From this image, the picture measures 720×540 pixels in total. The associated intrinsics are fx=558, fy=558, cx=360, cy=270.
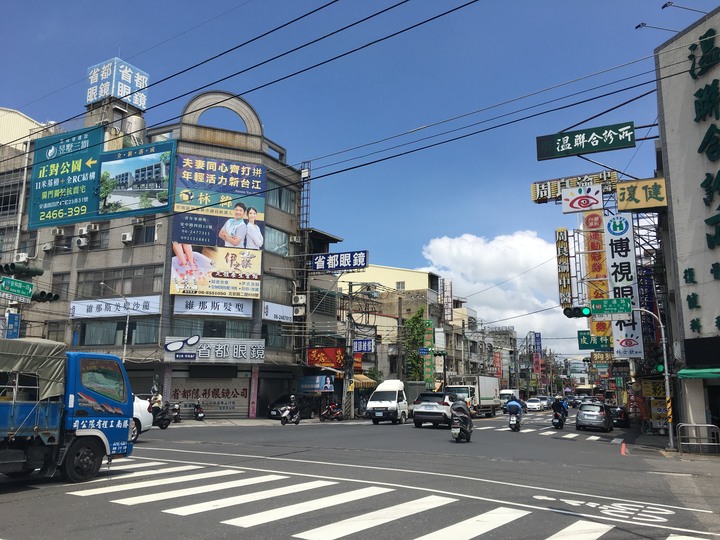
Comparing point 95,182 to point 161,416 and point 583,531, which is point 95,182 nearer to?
point 161,416

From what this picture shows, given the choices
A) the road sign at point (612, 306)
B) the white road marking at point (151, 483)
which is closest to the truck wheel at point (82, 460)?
the white road marking at point (151, 483)

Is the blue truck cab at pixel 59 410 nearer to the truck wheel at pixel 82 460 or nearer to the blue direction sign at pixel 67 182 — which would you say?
the truck wheel at pixel 82 460

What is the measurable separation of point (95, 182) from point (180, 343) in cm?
1260

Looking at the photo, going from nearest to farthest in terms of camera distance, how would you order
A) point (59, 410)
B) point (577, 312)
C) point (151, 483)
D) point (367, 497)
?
point (367, 497)
point (59, 410)
point (151, 483)
point (577, 312)

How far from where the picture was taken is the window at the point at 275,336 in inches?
1422

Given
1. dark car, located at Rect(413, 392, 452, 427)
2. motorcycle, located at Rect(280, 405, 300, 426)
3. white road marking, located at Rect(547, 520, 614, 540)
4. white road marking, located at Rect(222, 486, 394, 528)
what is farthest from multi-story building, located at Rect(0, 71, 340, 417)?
white road marking, located at Rect(547, 520, 614, 540)

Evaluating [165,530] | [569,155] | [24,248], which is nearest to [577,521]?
[165,530]

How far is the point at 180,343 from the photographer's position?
32625 millimetres

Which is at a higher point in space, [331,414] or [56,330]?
[56,330]

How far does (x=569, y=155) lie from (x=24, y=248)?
3770cm

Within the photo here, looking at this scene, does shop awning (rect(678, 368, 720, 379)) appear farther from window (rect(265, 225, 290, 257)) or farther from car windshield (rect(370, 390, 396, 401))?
window (rect(265, 225, 290, 257))

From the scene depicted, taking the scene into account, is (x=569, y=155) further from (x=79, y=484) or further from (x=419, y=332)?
(x=419, y=332)

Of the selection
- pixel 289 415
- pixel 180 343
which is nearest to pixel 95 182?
pixel 180 343

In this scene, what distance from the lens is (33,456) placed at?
9.16m
